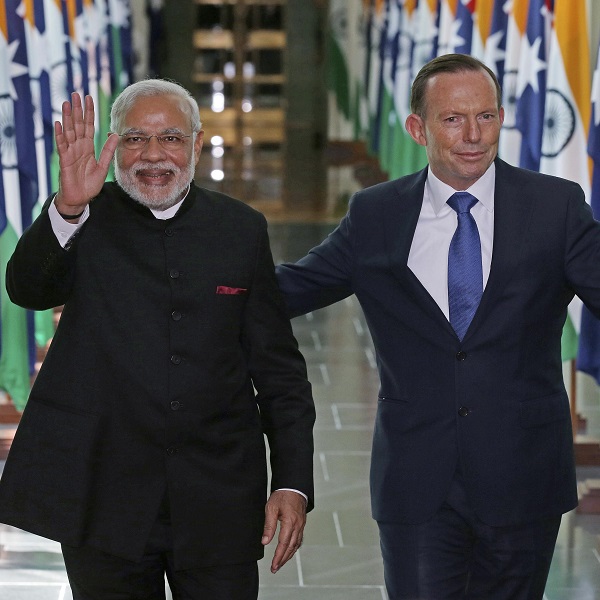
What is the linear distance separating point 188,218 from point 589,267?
3.07ft

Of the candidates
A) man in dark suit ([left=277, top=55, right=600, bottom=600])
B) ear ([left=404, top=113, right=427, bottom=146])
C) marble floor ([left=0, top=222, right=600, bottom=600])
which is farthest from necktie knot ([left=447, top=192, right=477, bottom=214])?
marble floor ([left=0, top=222, right=600, bottom=600])

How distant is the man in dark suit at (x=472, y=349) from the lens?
3.07 m

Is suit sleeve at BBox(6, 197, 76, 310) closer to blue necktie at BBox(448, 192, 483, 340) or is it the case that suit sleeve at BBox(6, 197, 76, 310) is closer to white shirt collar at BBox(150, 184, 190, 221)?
white shirt collar at BBox(150, 184, 190, 221)

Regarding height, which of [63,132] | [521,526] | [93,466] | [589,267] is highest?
[63,132]

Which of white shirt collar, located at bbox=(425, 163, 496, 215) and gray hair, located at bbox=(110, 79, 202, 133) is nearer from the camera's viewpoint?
gray hair, located at bbox=(110, 79, 202, 133)

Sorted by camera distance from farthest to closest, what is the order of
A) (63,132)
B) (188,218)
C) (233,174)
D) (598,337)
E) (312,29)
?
(312,29) → (233,174) → (598,337) → (188,218) → (63,132)

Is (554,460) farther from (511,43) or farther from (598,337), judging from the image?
(511,43)

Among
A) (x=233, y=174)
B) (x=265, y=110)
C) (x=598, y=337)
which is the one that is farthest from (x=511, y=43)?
(x=265, y=110)

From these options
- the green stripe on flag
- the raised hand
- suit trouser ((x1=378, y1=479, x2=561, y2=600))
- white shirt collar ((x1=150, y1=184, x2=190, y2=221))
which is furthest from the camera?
the green stripe on flag

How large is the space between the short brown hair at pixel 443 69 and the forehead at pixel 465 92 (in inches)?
0.5

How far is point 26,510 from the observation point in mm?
2914

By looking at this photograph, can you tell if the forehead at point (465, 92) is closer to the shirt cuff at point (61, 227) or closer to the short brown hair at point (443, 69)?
the short brown hair at point (443, 69)

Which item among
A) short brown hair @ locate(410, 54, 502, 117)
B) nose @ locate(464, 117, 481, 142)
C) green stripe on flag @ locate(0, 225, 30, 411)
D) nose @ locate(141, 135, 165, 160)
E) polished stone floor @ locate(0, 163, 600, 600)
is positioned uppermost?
short brown hair @ locate(410, 54, 502, 117)

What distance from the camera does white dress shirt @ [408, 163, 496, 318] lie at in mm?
3129
